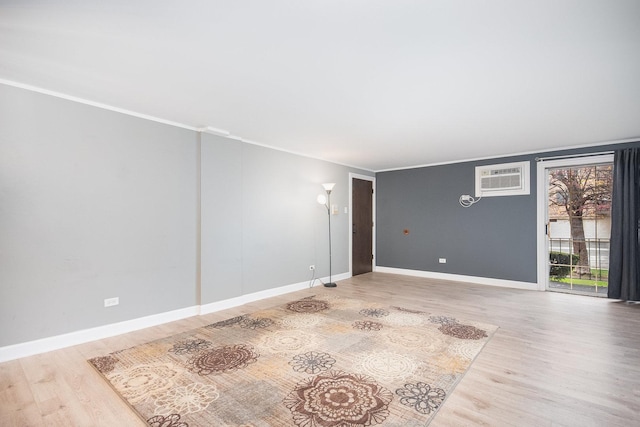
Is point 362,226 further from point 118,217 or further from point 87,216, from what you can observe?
point 87,216

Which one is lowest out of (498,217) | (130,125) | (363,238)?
(363,238)

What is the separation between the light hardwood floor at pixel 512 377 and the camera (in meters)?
1.93

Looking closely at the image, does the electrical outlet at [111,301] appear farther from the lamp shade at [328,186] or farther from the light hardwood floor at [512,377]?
the lamp shade at [328,186]

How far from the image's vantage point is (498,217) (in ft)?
18.9

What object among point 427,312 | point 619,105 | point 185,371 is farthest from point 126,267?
point 619,105

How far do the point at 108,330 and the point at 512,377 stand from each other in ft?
12.8

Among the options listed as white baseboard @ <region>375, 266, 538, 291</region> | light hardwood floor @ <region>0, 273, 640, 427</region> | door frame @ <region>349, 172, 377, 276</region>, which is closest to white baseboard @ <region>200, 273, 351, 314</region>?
light hardwood floor @ <region>0, 273, 640, 427</region>

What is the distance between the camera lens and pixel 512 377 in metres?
2.41

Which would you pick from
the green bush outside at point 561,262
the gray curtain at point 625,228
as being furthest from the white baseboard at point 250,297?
the gray curtain at point 625,228

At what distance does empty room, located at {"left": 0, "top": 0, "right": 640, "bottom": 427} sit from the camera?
6.39ft

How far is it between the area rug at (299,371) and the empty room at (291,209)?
0.07 feet

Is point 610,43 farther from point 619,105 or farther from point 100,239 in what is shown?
point 100,239

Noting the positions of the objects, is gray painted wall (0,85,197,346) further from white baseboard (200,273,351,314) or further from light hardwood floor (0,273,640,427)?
light hardwood floor (0,273,640,427)

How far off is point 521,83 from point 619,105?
59.8 inches
